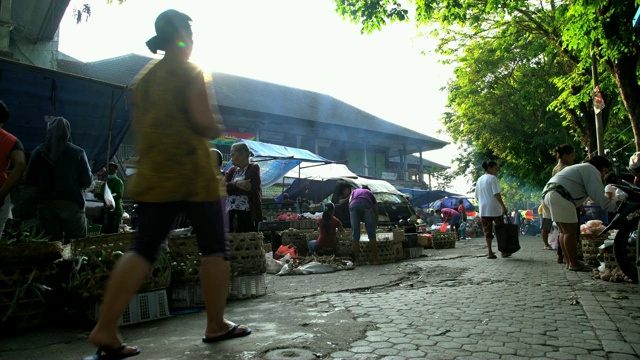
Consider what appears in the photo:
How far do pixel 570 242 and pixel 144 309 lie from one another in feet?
16.7

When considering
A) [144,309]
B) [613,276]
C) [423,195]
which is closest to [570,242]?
[613,276]

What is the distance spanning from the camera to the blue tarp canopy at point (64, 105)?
20.7ft

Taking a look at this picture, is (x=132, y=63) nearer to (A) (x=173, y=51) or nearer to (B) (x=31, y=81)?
(B) (x=31, y=81)

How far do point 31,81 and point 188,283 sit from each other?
178 inches

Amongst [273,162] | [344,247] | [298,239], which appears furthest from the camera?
[273,162]

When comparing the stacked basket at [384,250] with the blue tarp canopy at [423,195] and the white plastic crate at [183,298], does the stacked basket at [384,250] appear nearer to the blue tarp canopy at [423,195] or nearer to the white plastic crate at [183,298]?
the white plastic crate at [183,298]

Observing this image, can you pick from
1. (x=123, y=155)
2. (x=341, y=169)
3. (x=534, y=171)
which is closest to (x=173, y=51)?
(x=341, y=169)

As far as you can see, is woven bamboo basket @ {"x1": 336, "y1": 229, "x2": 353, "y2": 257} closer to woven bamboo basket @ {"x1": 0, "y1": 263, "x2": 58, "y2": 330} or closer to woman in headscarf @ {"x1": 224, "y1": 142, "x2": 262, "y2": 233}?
woman in headscarf @ {"x1": 224, "y1": 142, "x2": 262, "y2": 233}

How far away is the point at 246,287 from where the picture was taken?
14.2 feet

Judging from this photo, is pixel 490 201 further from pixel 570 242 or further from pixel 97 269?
pixel 97 269

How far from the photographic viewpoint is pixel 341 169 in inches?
599

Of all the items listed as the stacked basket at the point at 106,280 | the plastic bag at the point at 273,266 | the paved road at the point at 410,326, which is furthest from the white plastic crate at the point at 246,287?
the plastic bag at the point at 273,266

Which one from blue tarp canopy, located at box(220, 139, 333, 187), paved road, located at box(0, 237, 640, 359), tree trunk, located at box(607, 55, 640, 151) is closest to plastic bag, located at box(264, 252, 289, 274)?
paved road, located at box(0, 237, 640, 359)

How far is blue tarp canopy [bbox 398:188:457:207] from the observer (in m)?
28.3
